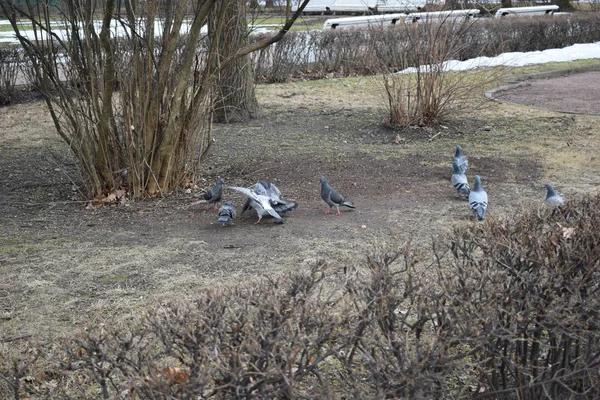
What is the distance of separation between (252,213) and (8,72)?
8.48 meters

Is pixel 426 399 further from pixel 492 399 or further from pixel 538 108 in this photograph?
pixel 538 108

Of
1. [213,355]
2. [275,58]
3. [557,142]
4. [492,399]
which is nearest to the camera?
[213,355]

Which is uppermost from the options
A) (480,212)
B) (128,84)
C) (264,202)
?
(128,84)

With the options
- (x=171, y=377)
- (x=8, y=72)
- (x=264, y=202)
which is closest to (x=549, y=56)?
(x=8, y=72)

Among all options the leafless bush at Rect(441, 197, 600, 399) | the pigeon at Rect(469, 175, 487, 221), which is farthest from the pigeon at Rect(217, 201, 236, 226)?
the leafless bush at Rect(441, 197, 600, 399)

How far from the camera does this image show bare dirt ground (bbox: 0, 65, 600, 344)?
4.73m

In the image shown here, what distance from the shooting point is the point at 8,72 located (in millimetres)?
13047

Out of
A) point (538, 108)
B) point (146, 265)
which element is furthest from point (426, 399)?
point (538, 108)

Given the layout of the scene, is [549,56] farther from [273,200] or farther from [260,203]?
[260,203]

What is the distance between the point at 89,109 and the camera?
21.4ft

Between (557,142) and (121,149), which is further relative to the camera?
(557,142)

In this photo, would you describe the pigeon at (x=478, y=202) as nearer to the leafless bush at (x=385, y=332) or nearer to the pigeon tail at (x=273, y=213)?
the pigeon tail at (x=273, y=213)

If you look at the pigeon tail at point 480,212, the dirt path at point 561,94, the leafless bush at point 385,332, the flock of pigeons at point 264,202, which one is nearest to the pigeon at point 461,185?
the pigeon tail at point 480,212

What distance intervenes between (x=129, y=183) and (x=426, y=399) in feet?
16.2
